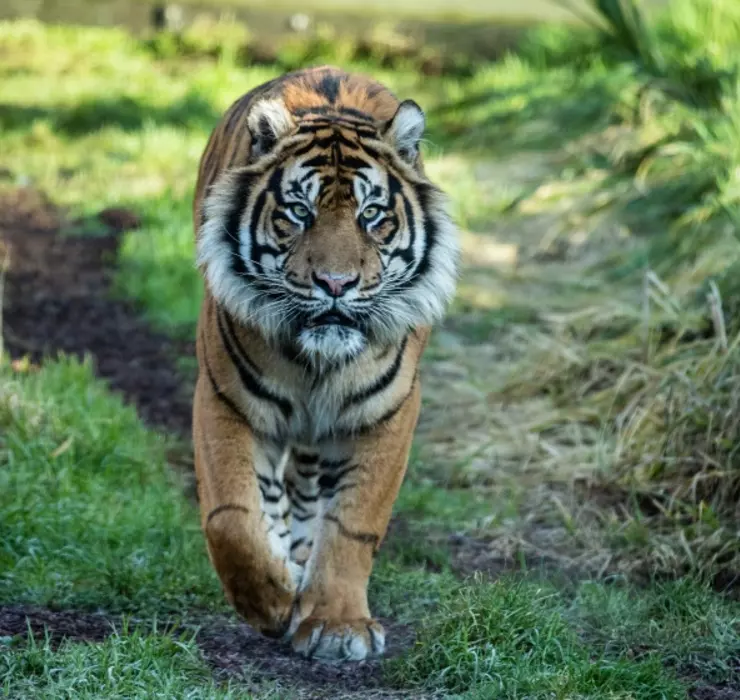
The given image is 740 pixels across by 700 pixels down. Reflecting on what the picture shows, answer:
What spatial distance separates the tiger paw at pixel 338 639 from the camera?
3.84 m

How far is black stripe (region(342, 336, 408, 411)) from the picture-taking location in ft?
13.4

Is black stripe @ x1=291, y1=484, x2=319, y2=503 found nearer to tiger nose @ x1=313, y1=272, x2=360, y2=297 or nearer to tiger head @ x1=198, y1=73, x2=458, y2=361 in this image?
tiger head @ x1=198, y1=73, x2=458, y2=361

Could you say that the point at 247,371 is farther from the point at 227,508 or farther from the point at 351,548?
the point at 351,548

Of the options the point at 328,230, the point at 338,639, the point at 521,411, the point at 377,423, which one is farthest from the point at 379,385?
the point at 521,411

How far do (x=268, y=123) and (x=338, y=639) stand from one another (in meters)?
1.40

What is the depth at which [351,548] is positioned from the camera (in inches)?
158

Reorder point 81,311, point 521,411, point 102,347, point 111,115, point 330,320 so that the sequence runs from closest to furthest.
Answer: point 330,320 < point 521,411 < point 102,347 < point 81,311 < point 111,115

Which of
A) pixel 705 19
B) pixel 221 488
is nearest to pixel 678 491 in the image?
pixel 221 488

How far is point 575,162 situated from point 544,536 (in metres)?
4.67

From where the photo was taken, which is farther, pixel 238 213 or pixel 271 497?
pixel 271 497

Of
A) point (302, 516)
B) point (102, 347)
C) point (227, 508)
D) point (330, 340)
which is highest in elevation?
point (330, 340)

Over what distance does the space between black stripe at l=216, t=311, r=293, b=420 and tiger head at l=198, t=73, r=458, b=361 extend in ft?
Answer: 0.32

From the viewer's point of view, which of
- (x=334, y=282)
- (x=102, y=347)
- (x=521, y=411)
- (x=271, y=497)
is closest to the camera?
(x=334, y=282)

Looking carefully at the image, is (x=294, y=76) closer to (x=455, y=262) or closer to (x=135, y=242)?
(x=455, y=262)
